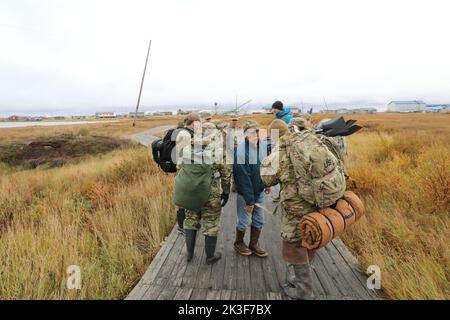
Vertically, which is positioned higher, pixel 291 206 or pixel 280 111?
pixel 280 111

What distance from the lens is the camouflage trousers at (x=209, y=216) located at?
115 inches

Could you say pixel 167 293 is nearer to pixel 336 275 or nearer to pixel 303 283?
pixel 303 283

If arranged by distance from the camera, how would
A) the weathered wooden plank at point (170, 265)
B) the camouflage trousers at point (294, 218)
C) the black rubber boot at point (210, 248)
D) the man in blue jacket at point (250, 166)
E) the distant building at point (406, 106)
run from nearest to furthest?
the camouflage trousers at point (294, 218)
the weathered wooden plank at point (170, 265)
the man in blue jacket at point (250, 166)
the black rubber boot at point (210, 248)
the distant building at point (406, 106)

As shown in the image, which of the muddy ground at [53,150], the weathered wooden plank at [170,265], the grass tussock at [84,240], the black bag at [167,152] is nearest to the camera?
the grass tussock at [84,240]

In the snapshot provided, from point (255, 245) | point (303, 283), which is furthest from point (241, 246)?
point (303, 283)

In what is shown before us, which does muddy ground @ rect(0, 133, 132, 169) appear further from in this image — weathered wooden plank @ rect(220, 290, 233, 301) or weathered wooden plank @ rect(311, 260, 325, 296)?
weathered wooden plank @ rect(311, 260, 325, 296)

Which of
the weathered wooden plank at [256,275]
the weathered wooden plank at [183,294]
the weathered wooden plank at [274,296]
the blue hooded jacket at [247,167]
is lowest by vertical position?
the weathered wooden plank at [256,275]

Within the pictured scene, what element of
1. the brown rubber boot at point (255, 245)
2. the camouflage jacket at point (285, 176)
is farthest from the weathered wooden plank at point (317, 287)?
the camouflage jacket at point (285, 176)

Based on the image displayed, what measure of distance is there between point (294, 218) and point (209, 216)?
1.10m

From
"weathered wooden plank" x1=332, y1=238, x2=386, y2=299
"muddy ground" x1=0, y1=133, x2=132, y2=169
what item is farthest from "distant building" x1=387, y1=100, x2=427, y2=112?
"weathered wooden plank" x1=332, y1=238, x2=386, y2=299

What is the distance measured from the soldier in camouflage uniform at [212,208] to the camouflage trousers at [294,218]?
876 millimetres

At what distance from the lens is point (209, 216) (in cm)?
296

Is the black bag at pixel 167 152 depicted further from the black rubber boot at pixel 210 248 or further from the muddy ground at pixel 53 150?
the muddy ground at pixel 53 150
